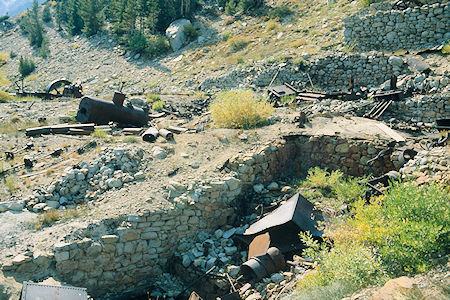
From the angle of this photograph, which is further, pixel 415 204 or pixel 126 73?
pixel 126 73

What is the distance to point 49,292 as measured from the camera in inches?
241

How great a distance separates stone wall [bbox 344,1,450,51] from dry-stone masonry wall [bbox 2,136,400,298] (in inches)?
321

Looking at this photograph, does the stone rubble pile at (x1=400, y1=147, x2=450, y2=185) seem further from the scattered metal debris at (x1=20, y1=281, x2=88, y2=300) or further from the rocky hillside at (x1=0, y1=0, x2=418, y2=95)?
the rocky hillside at (x1=0, y1=0, x2=418, y2=95)

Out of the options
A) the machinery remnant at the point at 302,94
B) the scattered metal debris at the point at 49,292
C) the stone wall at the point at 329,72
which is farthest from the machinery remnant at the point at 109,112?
the scattered metal debris at the point at 49,292

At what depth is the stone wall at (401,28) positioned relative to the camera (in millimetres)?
15945

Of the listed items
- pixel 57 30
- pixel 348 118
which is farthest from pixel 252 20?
pixel 57 30

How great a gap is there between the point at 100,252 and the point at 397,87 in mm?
10854

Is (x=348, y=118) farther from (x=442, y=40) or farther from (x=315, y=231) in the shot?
(x=442, y=40)

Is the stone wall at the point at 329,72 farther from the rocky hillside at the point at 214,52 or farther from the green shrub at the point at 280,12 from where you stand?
the green shrub at the point at 280,12

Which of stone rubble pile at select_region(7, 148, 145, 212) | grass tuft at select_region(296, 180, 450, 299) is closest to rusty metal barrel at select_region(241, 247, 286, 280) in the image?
grass tuft at select_region(296, 180, 450, 299)

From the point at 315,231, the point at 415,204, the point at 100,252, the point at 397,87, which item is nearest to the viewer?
the point at 415,204

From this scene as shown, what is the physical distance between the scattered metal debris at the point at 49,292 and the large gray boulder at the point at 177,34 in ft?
70.8

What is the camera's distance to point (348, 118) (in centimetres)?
1195

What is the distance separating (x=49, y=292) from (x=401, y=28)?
51.5ft
